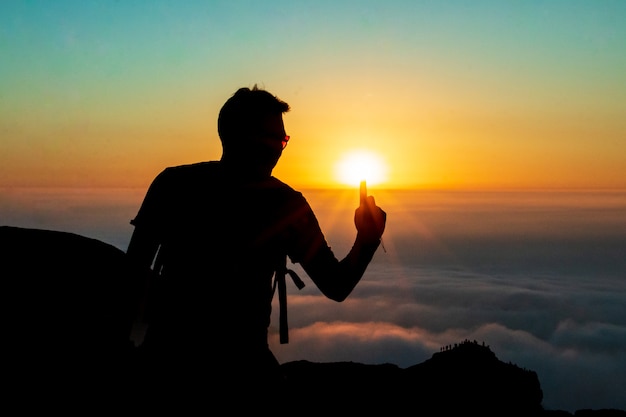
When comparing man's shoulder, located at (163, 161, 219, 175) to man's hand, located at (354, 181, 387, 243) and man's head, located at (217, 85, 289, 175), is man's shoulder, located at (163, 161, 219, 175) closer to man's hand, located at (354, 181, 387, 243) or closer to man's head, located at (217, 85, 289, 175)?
man's head, located at (217, 85, 289, 175)

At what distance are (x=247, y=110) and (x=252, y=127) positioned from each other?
0.34 ft

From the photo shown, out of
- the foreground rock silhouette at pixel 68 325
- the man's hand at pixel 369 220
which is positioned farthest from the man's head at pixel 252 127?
the foreground rock silhouette at pixel 68 325

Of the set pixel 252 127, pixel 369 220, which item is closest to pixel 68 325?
pixel 369 220

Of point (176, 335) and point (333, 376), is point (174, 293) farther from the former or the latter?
point (333, 376)

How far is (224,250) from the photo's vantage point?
3299 millimetres

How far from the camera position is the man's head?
3.35 m

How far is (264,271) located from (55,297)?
8002 mm

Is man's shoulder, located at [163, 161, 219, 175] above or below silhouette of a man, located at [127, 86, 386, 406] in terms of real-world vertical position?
above

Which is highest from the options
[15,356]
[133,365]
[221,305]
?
[221,305]

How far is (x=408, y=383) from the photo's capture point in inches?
3935

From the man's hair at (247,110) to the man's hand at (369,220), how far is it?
3.04 ft

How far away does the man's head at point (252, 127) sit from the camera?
A: 3.35 metres

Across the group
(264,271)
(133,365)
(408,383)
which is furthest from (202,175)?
(408,383)

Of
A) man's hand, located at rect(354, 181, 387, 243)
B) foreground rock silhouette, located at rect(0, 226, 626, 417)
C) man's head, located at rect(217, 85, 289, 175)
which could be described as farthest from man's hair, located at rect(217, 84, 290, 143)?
foreground rock silhouette, located at rect(0, 226, 626, 417)
